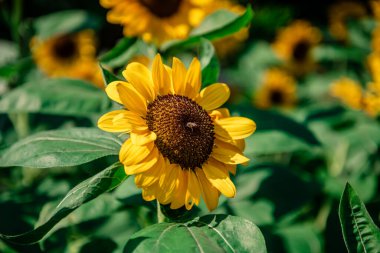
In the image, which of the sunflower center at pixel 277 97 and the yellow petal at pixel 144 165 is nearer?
the yellow petal at pixel 144 165

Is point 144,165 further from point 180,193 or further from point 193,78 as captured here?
point 193,78

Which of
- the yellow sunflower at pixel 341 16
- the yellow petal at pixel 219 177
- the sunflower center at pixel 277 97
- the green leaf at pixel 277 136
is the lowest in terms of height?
the sunflower center at pixel 277 97

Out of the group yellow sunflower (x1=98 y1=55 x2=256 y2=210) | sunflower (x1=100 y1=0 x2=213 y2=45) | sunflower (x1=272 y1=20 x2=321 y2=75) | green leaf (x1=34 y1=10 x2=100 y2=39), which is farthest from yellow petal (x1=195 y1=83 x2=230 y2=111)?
sunflower (x1=272 y1=20 x2=321 y2=75)

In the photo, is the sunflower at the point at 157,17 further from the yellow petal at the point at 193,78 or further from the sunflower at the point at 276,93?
the sunflower at the point at 276,93

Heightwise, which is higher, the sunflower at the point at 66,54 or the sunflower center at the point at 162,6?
the sunflower center at the point at 162,6

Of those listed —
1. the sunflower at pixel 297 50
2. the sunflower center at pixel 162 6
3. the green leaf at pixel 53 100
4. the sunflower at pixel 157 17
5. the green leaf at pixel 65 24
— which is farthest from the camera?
the sunflower at pixel 297 50

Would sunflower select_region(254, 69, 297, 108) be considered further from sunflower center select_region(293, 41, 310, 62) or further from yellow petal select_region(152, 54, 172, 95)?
yellow petal select_region(152, 54, 172, 95)

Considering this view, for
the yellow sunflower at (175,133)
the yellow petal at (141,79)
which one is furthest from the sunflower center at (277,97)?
the yellow petal at (141,79)
